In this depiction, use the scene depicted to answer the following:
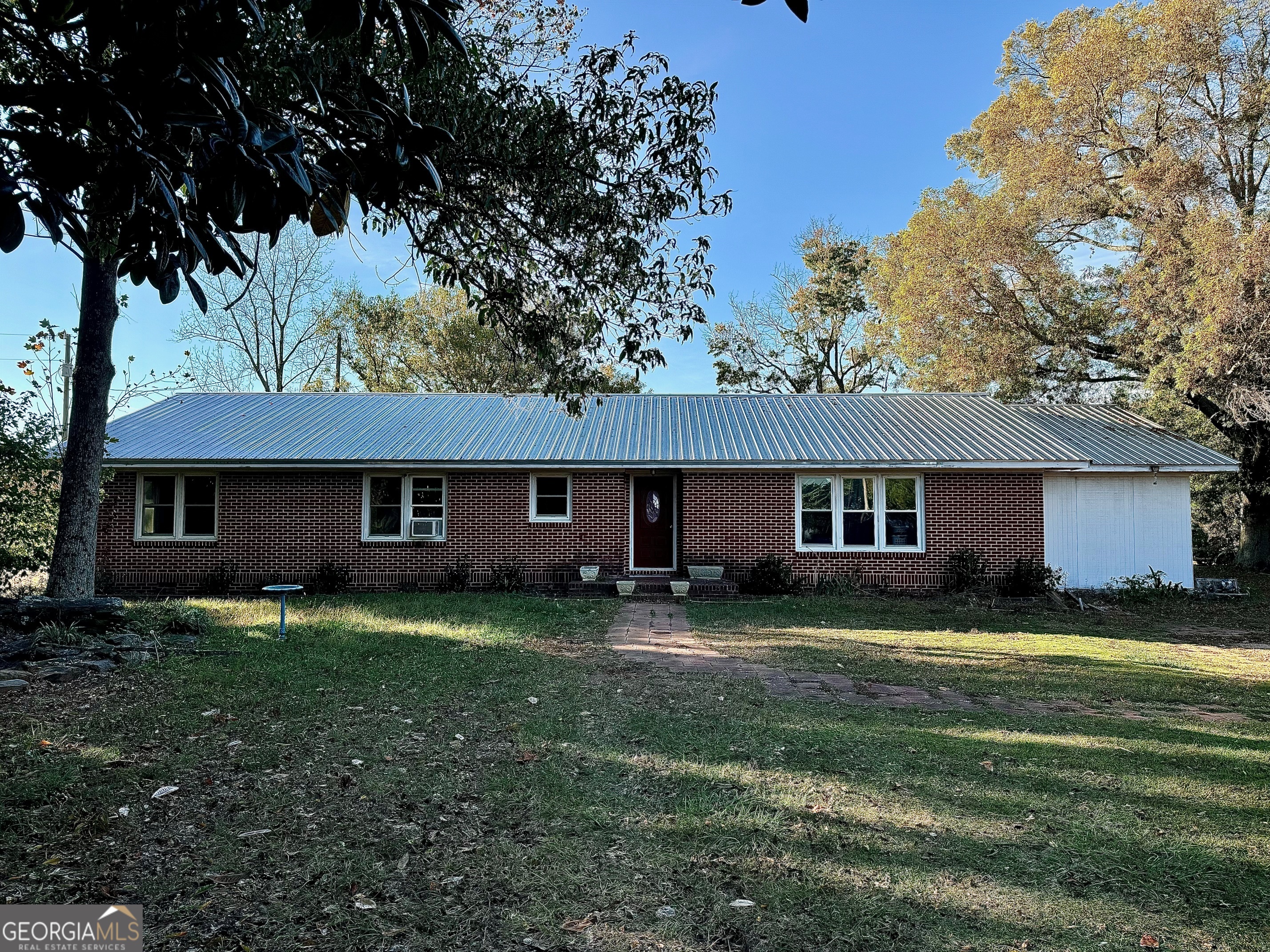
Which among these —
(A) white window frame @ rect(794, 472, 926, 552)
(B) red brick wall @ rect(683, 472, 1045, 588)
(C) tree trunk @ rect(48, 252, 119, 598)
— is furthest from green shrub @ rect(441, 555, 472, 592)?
(A) white window frame @ rect(794, 472, 926, 552)

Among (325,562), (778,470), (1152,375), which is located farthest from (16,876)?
(1152,375)

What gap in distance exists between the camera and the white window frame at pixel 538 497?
1496 cm

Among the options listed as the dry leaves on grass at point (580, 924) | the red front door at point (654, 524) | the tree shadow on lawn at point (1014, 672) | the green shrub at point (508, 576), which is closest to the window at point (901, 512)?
the red front door at point (654, 524)

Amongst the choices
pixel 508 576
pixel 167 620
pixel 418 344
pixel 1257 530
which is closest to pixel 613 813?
pixel 167 620

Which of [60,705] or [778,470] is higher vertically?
[778,470]

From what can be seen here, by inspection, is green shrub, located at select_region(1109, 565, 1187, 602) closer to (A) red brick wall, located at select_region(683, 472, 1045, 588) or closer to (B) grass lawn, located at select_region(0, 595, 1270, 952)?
(A) red brick wall, located at select_region(683, 472, 1045, 588)

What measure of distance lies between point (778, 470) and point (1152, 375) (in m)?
9.15

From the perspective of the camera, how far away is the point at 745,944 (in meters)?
2.78

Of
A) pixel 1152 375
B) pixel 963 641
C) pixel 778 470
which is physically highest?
pixel 1152 375

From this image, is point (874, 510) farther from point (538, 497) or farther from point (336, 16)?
point (336, 16)

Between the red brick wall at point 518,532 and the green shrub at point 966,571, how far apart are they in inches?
6.6

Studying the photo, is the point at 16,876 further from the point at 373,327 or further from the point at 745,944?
the point at 373,327

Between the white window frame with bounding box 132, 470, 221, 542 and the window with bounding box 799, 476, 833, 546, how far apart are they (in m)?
12.3

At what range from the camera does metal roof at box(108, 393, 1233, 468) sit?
14.3m
